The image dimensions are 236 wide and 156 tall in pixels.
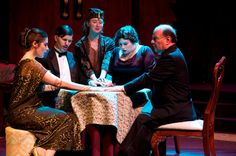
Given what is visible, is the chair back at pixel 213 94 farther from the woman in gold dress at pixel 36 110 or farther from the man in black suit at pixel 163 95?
the woman in gold dress at pixel 36 110

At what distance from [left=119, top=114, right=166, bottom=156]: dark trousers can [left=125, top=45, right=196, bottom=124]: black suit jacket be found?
0.08 meters

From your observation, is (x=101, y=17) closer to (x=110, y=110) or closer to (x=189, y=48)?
(x=110, y=110)

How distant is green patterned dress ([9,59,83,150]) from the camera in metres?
4.42

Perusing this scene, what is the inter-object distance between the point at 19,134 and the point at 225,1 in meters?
5.21

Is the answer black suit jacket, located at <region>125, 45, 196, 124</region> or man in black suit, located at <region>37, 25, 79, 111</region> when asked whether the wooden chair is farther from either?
man in black suit, located at <region>37, 25, 79, 111</region>

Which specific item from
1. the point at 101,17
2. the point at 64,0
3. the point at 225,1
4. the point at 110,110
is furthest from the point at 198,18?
the point at 110,110

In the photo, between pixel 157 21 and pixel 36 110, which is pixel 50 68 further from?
pixel 157 21

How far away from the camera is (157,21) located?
8508 mm

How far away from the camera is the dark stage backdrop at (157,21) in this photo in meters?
7.82

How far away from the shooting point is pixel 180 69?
15.0ft

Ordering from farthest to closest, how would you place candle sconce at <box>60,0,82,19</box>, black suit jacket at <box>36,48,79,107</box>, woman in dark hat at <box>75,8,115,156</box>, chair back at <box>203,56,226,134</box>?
candle sconce at <box>60,0,82,19</box>, woman in dark hat at <box>75,8,115,156</box>, black suit jacket at <box>36,48,79,107</box>, chair back at <box>203,56,226,134</box>

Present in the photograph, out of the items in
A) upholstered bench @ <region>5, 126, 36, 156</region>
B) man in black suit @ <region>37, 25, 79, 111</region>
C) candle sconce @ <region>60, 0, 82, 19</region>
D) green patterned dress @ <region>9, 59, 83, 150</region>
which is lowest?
upholstered bench @ <region>5, 126, 36, 156</region>

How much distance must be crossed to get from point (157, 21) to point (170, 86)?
13.3 ft

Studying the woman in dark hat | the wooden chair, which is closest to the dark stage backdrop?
the woman in dark hat
